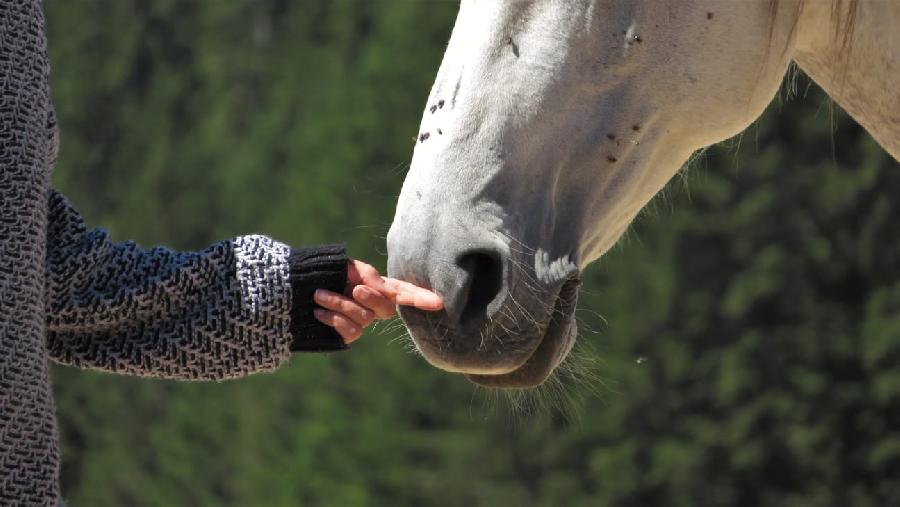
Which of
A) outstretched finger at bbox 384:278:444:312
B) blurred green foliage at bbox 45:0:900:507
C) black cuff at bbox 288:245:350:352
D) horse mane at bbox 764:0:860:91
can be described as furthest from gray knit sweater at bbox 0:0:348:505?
blurred green foliage at bbox 45:0:900:507

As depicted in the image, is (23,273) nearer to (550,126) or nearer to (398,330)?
(550,126)

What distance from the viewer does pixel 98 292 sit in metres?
2.02

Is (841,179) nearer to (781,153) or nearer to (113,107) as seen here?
(781,153)

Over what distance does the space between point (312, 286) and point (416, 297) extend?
265mm

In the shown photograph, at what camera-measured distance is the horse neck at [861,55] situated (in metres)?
1.96

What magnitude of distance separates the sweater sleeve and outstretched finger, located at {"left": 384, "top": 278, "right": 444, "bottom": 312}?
212 millimetres

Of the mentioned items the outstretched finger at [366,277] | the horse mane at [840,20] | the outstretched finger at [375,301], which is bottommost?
the outstretched finger at [375,301]

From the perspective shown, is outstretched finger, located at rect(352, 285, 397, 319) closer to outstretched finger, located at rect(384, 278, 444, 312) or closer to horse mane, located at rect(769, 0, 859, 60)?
outstretched finger, located at rect(384, 278, 444, 312)

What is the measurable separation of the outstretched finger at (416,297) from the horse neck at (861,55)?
67 cm

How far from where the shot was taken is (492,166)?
1.89m

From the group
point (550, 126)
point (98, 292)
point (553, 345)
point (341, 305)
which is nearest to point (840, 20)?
point (550, 126)

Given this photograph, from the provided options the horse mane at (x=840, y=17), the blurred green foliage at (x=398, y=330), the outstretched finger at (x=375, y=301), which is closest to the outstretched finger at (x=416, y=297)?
the outstretched finger at (x=375, y=301)

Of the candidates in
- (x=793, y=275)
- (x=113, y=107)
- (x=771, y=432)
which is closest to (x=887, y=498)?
(x=771, y=432)

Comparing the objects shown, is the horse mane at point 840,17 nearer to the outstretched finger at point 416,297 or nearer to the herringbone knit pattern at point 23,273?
the outstretched finger at point 416,297
